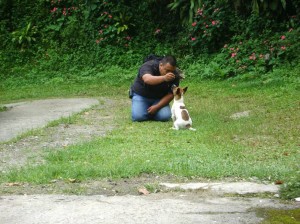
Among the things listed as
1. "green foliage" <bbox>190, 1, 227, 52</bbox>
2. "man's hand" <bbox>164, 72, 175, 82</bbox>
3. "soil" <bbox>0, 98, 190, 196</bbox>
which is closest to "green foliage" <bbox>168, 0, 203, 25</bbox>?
"green foliage" <bbox>190, 1, 227, 52</bbox>

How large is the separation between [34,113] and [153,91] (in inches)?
117

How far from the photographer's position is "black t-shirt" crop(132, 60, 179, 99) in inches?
408

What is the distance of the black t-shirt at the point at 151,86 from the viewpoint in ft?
34.0

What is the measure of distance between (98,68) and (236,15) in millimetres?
4834

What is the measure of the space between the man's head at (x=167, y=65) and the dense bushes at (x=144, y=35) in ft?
21.5

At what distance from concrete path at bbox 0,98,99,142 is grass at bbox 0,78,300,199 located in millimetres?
1240

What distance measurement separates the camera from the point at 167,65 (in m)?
9.97

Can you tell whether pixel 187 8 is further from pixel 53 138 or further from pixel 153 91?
pixel 53 138

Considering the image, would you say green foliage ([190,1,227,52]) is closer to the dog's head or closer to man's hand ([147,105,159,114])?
man's hand ([147,105,159,114])

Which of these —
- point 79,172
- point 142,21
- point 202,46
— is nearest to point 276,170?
point 79,172

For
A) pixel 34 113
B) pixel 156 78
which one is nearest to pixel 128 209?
pixel 156 78

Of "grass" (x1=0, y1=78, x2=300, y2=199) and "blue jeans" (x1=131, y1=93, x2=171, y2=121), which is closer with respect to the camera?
"grass" (x1=0, y1=78, x2=300, y2=199)

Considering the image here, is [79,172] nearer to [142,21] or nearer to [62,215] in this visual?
[62,215]

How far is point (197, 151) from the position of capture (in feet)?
24.5
